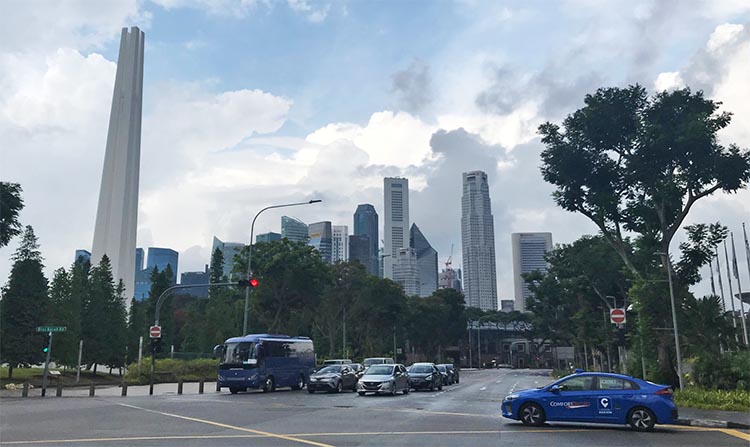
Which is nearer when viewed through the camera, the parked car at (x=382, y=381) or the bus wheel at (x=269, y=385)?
the parked car at (x=382, y=381)

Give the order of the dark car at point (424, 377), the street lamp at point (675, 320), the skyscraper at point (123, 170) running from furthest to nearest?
1. the skyscraper at point (123, 170)
2. the dark car at point (424, 377)
3. the street lamp at point (675, 320)

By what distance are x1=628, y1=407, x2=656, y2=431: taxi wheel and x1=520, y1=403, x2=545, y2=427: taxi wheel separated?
2.13 meters

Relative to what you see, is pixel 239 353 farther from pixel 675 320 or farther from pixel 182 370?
pixel 675 320

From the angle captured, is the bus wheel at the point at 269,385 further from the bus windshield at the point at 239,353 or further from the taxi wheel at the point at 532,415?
the taxi wheel at the point at 532,415

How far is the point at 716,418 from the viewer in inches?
701

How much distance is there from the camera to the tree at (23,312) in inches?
1753

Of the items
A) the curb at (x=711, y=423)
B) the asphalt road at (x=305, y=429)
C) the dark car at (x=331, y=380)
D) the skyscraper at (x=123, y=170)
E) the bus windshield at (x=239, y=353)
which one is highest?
the skyscraper at (x=123, y=170)

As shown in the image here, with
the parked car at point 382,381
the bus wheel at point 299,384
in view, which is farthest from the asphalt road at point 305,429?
the bus wheel at point 299,384

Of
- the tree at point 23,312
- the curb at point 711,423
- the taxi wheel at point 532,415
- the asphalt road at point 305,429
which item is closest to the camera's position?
the asphalt road at point 305,429

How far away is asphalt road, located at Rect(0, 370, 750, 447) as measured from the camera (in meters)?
13.2

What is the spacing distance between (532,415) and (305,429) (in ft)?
19.2

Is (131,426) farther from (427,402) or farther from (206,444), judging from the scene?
(427,402)

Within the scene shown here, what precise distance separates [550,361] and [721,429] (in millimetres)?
156101

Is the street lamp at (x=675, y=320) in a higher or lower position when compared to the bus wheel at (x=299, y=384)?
higher
